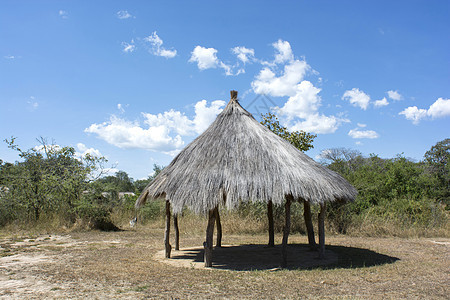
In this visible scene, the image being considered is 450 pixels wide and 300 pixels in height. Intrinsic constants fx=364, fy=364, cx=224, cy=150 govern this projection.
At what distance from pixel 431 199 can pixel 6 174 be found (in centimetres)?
1750

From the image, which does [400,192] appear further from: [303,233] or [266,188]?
[266,188]

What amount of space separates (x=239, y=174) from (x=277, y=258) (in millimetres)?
2561

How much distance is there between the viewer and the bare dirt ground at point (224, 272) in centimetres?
534

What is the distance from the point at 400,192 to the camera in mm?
14414

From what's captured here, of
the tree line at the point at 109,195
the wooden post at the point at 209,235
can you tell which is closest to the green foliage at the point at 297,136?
the tree line at the point at 109,195

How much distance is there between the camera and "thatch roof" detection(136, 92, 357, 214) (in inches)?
269

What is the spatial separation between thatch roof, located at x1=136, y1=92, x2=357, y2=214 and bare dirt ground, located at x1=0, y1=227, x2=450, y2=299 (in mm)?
1329

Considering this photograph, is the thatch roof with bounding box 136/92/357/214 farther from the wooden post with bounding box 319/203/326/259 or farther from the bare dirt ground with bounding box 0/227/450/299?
the bare dirt ground with bounding box 0/227/450/299

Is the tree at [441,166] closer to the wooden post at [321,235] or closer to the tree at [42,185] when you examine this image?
the wooden post at [321,235]

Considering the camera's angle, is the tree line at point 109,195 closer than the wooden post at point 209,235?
No

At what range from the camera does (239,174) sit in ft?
23.1

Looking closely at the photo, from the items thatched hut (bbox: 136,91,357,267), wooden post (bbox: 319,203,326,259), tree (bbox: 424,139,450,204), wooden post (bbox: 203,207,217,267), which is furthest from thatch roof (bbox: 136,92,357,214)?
tree (bbox: 424,139,450,204)

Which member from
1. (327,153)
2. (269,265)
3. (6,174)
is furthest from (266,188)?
(327,153)

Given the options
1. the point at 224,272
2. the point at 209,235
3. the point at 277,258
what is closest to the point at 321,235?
the point at 277,258
